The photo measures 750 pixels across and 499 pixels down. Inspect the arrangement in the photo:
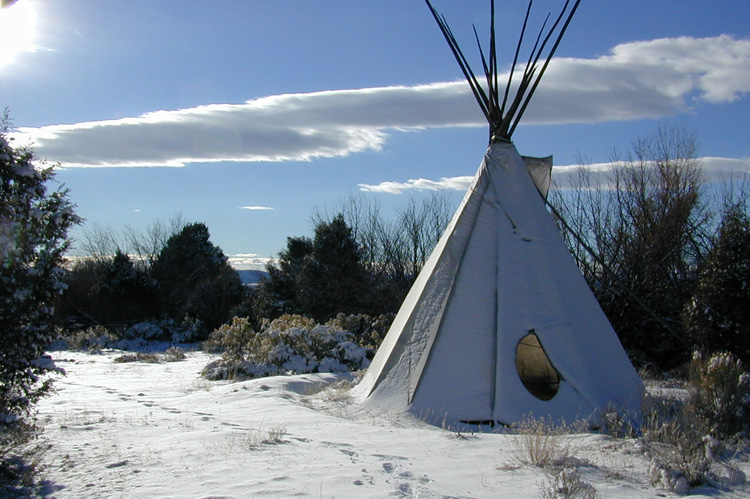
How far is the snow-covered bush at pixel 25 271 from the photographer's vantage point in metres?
4.04

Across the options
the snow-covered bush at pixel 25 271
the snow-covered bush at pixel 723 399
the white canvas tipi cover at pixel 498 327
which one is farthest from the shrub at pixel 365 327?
the snow-covered bush at pixel 25 271

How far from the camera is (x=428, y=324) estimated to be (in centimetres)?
634

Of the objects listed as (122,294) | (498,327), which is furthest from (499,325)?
(122,294)

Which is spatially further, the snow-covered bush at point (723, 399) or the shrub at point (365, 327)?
the shrub at point (365, 327)

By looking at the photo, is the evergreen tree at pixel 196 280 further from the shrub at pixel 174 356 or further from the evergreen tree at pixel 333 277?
the shrub at pixel 174 356

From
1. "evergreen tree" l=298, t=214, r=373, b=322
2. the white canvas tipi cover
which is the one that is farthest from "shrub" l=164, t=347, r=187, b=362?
the white canvas tipi cover

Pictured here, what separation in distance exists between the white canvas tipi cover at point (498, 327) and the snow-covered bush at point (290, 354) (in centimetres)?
278

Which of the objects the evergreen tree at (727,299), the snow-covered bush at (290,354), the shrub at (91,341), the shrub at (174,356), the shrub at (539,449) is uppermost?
the evergreen tree at (727,299)

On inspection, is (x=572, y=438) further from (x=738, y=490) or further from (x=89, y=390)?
(x=89, y=390)

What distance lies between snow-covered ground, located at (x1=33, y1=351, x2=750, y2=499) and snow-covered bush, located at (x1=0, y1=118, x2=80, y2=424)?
64cm

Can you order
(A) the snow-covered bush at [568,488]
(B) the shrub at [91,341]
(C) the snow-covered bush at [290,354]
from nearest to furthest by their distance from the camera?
(A) the snow-covered bush at [568,488] < (C) the snow-covered bush at [290,354] < (B) the shrub at [91,341]

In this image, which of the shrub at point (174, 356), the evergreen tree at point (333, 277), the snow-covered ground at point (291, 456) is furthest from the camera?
the evergreen tree at point (333, 277)

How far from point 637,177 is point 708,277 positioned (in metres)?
6.57

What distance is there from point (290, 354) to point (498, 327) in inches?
186
